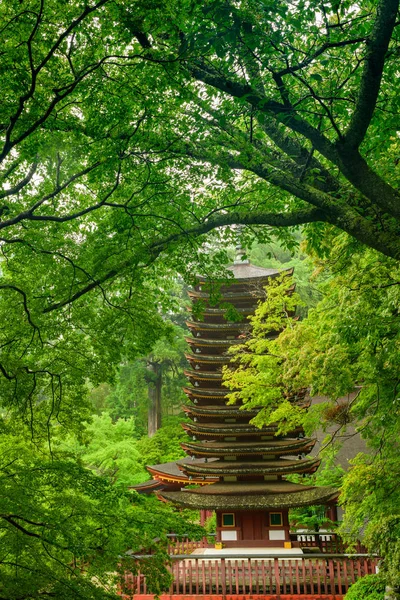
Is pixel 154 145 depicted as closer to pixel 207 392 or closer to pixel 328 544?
pixel 207 392

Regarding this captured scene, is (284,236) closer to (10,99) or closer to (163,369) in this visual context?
(10,99)

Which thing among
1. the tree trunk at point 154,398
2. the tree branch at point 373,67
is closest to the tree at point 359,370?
the tree branch at point 373,67

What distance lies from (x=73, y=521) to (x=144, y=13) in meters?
4.02

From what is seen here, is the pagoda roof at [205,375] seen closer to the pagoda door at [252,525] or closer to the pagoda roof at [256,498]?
the pagoda roof at [256,498]

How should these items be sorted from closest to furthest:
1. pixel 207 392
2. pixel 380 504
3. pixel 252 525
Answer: pixel 380 504, pixel 252 525, pixel 207 392

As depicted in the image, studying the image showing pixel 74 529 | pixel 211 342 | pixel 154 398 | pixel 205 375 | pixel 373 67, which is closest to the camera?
pixel 373 67

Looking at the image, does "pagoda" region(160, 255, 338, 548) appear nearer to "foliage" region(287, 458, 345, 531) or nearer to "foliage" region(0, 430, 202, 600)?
"foliage" region(287, 458, 345, 531)

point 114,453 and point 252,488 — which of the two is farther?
point 114,453

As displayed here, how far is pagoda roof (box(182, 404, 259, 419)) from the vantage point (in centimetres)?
1395

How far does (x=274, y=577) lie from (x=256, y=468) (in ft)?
8.93

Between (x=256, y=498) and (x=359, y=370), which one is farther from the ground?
(x=359, y=370)

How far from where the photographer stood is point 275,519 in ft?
44.0

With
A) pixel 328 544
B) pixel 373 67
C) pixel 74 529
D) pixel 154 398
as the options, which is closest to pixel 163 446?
pixel 154 398

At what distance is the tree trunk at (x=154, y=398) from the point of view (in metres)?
29.1
